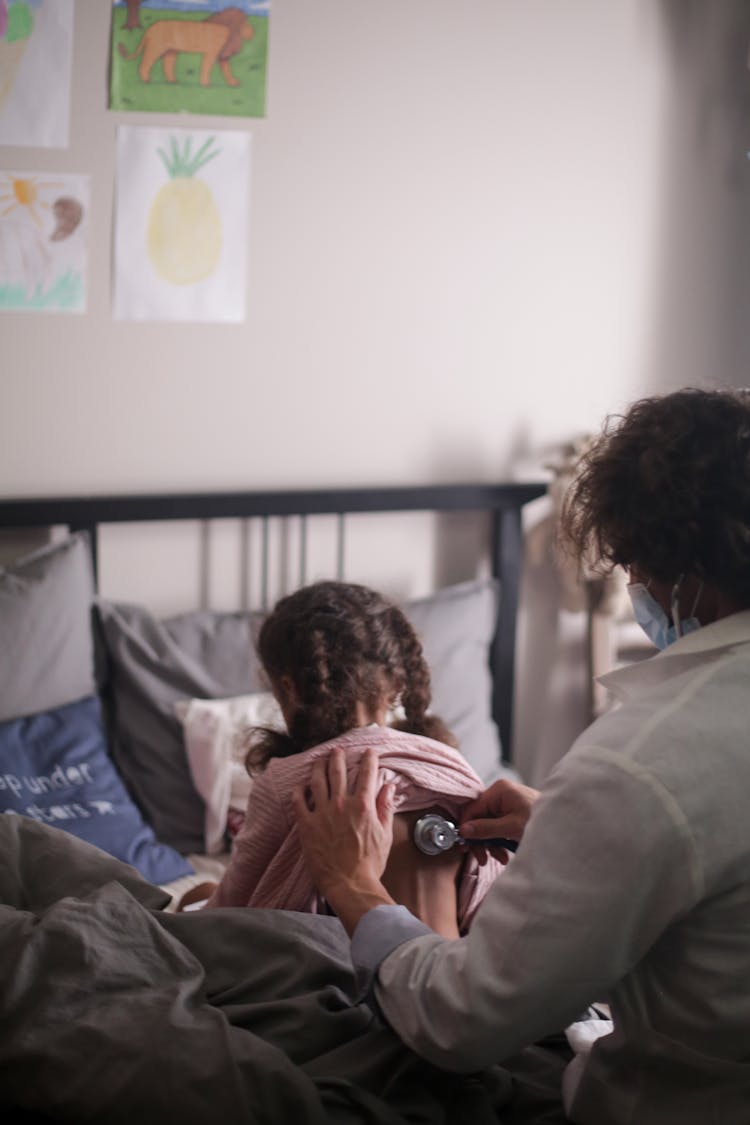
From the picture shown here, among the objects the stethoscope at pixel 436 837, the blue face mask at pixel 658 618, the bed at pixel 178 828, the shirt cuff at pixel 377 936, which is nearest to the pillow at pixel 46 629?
the bed at pixel 178 828

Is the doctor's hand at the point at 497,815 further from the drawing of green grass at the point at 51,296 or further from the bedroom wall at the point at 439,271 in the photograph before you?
the drawing of green grass at the point at 51,296

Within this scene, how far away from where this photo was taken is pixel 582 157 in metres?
2.87

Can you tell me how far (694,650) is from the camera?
1143mm

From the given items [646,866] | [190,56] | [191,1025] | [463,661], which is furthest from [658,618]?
[190,56]

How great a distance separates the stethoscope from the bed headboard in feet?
3.69

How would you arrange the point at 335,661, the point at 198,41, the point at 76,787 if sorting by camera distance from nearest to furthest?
the point at 335,661, the point at 76,787, the point at 198,41

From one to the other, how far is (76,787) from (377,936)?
114 centimetres

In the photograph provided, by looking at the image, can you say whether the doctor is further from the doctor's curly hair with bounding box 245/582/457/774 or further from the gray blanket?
the doctor's curly hair with bounding box 245/582/457/774

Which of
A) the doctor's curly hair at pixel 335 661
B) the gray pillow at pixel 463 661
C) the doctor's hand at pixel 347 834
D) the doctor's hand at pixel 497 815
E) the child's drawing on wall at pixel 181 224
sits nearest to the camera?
the doctor's hand at pixel 347 834

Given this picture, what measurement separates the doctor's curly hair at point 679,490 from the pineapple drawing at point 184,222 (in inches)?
60.4

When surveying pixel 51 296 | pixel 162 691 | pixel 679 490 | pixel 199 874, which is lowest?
pixel 199 874

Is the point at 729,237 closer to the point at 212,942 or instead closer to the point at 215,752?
the point at 215,752

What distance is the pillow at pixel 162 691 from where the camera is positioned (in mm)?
2404

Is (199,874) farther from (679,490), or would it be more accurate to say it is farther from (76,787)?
(679,490)
